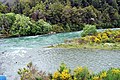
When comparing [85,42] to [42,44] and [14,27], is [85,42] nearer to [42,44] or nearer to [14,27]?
[42,44]

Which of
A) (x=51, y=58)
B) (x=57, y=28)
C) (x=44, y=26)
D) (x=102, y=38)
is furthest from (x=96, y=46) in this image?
(x=57, y=28)

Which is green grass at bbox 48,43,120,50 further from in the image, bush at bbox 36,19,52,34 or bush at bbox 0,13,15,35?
bush at bbox 0,13,15,35

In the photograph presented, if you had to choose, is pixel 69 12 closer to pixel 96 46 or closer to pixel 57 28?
pixel 57 28

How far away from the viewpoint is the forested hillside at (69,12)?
316 ft

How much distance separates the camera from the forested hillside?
316 ft

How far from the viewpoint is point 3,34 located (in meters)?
83.2

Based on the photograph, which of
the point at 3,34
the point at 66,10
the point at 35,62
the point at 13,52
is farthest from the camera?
the point at 66,10

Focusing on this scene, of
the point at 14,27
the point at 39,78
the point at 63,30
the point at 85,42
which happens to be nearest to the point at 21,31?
the point at 14,27

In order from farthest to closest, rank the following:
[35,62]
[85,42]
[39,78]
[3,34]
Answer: [3,34]
[85,42]
[35,62]
[39,78]

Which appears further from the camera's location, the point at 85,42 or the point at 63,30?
the point at 63,30

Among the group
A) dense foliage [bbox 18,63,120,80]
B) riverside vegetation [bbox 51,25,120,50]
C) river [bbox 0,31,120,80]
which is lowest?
river [bbox 0,31,120,80]

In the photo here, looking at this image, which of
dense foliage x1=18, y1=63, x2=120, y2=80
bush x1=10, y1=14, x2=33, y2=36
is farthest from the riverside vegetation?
dense foliage x1=18, y1=63, x2=120, y2=80

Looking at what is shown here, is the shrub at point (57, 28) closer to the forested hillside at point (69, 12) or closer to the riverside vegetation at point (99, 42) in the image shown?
the forested hillside at point (69, 12)

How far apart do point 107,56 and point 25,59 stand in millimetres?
12189
